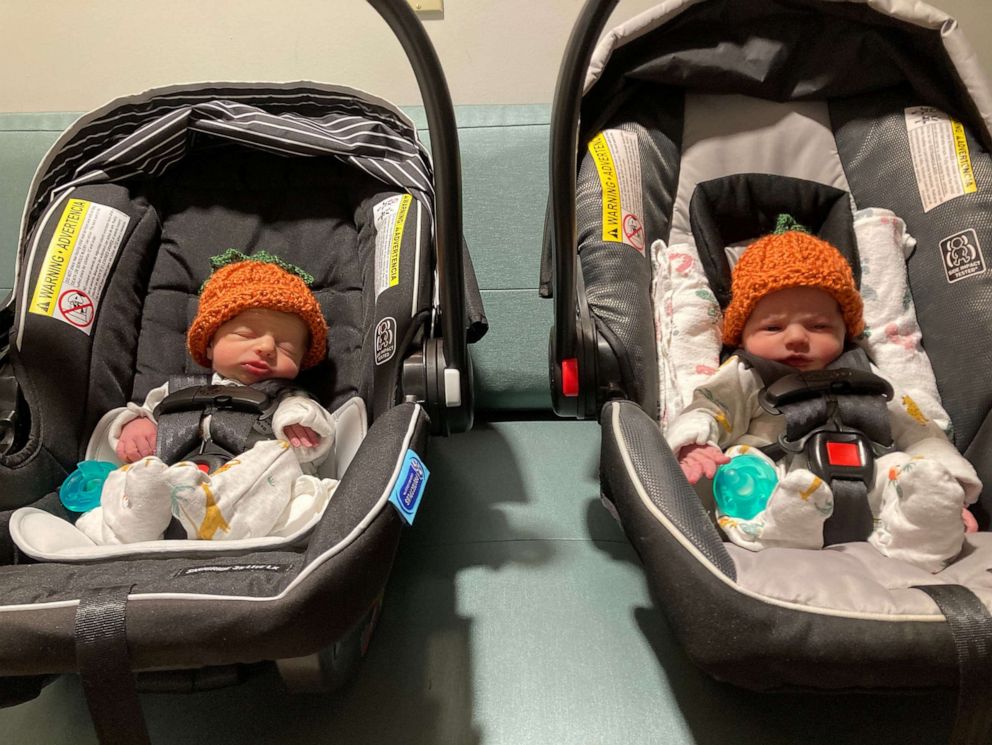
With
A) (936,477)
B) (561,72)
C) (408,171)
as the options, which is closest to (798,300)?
(936,477)

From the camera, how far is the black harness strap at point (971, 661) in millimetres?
699

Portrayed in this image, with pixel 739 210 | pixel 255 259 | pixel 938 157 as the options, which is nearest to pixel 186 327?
pixel 255 259

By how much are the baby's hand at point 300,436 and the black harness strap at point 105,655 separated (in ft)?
1.33

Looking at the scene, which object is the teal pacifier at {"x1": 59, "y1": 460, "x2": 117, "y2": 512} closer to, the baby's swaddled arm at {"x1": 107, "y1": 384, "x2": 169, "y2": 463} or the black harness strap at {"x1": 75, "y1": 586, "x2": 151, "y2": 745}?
the baby's swaddled arm at {"x1": 107, "y1": 384, "x2": 169, "y2": 463}

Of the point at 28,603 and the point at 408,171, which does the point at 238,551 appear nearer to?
the point at 28,603

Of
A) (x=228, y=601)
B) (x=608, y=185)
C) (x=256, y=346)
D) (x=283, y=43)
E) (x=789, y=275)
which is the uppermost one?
(x=283, y=43)

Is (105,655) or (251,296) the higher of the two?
(251,296)

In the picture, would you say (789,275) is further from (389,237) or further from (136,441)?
(136,441)

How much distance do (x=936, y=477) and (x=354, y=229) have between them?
1087mm

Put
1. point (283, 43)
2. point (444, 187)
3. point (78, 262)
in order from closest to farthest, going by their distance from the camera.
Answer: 1. point (444, 187)
2. point (78, 262)
3. point (283, 43)

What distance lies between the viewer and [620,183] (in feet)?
4.16

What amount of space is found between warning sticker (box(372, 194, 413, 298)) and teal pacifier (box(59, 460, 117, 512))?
0.54 meters

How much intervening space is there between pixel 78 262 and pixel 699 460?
111 centimetres

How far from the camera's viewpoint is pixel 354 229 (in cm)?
139
